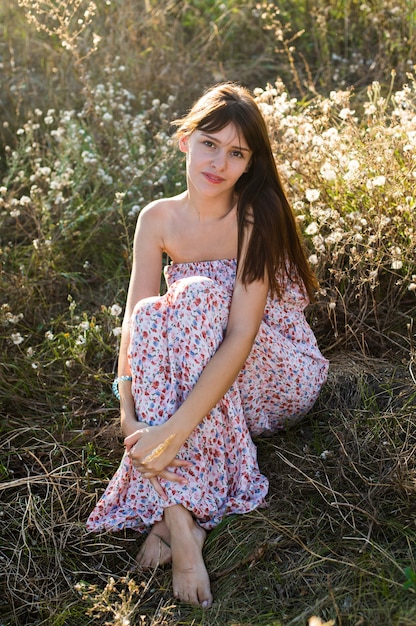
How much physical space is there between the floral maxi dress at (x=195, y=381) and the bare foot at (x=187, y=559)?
0.12 ft

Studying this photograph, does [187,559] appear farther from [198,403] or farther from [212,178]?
[212,178]

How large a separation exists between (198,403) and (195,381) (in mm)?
72

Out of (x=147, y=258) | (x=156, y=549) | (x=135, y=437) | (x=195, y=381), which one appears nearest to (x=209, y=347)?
(x=195, y=381)

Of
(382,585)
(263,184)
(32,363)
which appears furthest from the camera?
(32,363)

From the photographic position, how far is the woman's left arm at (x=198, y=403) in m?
2.14

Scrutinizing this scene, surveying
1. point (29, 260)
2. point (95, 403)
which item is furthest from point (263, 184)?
point (29, 260)

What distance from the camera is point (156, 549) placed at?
2.23 meters

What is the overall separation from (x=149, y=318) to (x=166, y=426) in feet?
0.99

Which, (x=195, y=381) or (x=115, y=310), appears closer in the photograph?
(x=195, y=381)

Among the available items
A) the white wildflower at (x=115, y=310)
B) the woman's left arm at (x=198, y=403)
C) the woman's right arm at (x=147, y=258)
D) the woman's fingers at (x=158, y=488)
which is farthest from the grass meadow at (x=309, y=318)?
the woman's right arm at (x=147, y=258)

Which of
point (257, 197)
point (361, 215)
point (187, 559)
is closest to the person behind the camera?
point (187, 559)

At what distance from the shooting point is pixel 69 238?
354 centimetres

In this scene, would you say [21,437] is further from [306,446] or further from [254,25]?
[254,25]

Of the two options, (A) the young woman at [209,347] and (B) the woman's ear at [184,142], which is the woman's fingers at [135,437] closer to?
(A) the young woman at [209,347]
